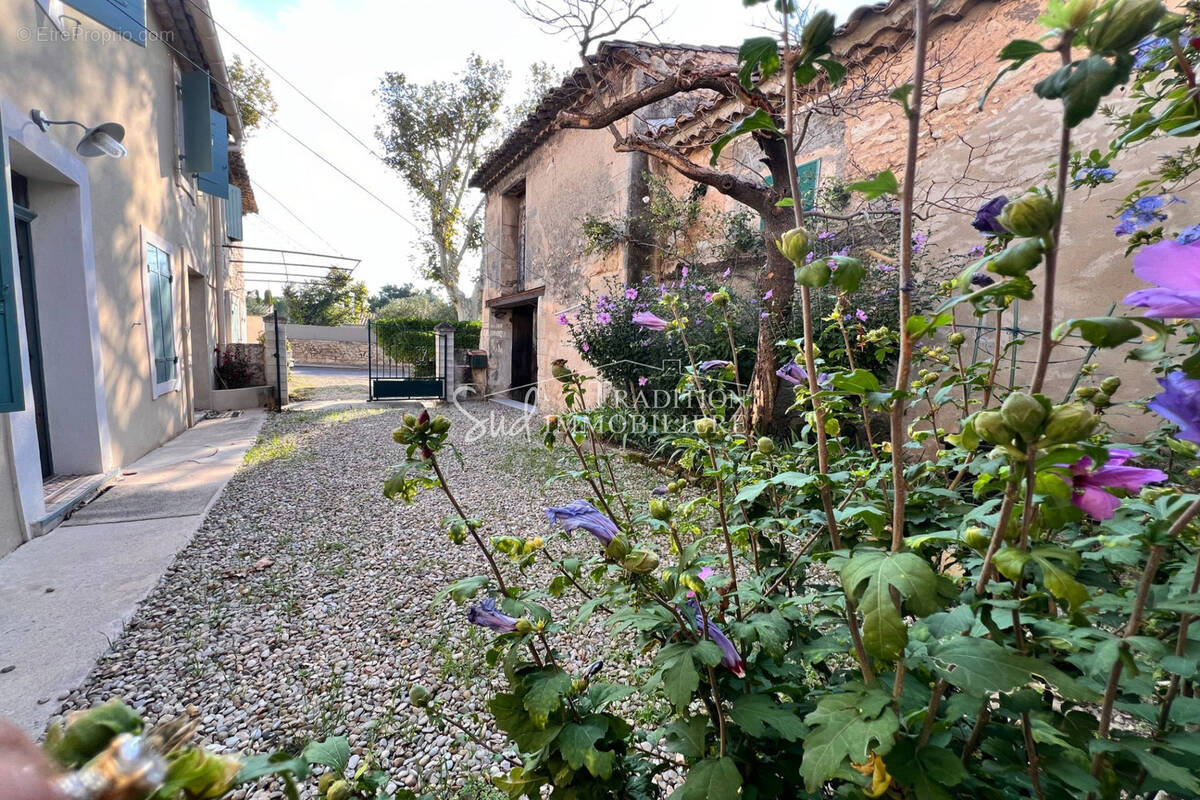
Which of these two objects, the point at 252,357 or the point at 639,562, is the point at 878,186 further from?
the point at 252,357

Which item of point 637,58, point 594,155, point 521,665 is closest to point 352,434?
point 594,155

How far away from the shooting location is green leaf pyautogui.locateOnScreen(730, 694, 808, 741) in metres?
0.82

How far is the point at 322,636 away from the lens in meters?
2.30

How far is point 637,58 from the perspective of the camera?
5.66 m

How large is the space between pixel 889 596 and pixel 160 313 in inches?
279

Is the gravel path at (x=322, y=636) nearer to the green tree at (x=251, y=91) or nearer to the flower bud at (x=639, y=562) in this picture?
the flower bud at (x=639, y=562)

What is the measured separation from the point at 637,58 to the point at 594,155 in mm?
1772

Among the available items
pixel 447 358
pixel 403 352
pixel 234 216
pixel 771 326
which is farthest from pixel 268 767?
pixel 403 352

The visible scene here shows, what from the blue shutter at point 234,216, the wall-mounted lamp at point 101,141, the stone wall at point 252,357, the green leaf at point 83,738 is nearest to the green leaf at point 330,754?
the green leaf at point 83,738

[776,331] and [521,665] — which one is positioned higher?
[776,331]

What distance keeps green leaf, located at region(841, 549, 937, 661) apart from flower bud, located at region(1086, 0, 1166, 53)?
0.55 meters

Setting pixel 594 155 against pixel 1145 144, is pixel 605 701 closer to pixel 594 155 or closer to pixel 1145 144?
pixel 1145 144

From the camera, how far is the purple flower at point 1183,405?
0.53 meters

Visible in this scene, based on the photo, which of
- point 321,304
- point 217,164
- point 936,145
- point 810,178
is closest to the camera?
point 936,145
